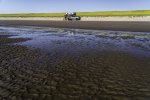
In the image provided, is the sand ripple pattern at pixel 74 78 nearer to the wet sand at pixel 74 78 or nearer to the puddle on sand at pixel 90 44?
the wet sand at pixel 74 78

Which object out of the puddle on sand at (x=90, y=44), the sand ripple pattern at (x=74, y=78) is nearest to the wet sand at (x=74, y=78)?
the sand ripple pattern at (x=74, y=78)

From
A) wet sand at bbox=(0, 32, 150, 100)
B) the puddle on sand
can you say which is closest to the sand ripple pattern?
wet sand at bbox=(0, 32, 150, 100)

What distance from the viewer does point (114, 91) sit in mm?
8359

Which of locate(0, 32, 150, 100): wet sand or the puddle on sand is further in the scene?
the puddle on sand

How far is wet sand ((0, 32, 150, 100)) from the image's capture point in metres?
7.97

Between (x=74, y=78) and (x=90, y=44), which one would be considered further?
(x=90, y=44)

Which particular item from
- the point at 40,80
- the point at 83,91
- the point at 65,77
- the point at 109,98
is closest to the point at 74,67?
the point at 65,77

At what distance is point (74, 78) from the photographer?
33.0ft

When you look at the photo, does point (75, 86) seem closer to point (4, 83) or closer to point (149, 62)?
point (4, 83)

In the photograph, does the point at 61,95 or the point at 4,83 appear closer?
the point at 61,95

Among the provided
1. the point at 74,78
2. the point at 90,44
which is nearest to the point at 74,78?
the point at 74,78

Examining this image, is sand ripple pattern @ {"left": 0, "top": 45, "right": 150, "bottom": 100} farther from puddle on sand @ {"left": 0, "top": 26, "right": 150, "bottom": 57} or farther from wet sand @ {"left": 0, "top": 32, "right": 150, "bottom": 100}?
puddle on sand @ {"left": 0, "top": 26, "right": 150, "bottom": 57}

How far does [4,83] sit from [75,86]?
273 cm

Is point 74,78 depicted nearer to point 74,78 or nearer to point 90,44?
point 74,78
